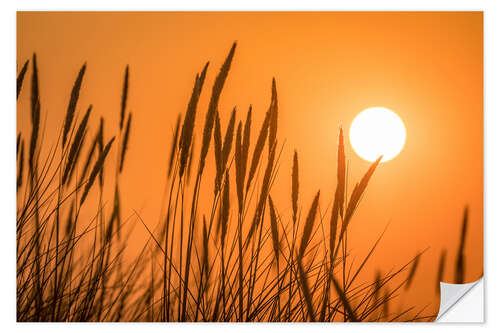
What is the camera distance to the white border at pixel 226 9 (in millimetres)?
1357

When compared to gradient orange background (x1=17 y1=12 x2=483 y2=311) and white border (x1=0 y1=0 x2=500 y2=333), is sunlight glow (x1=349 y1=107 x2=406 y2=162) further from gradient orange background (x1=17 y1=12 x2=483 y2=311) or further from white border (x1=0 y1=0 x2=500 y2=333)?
white border (x1=0 y1=0 x2=500 y2=333)

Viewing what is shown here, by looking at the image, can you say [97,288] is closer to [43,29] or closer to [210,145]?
[210,145]

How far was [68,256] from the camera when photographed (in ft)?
4.41

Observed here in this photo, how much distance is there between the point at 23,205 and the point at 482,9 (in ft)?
4.50

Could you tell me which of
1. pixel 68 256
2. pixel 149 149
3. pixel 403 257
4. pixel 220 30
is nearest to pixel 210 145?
pixel 149 149

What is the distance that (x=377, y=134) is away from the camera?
4.45 ft

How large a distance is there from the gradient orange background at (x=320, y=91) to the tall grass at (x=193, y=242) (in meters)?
0.03

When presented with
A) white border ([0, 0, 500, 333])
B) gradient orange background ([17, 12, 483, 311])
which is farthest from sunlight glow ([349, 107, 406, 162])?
white border ([0, 0, 500, 333])

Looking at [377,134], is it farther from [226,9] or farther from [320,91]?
[226,9]

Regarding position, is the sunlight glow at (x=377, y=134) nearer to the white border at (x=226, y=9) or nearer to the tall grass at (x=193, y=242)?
the tall grass at (x=193, y=242)

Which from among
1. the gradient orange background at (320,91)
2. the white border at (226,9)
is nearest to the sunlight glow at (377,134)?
the gradient orange background at (320,91)

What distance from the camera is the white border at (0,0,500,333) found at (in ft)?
4.45

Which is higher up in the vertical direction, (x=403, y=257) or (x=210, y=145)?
(x=210, y=145)

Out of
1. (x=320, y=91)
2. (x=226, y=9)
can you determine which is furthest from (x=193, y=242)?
(x=226, y=9)
